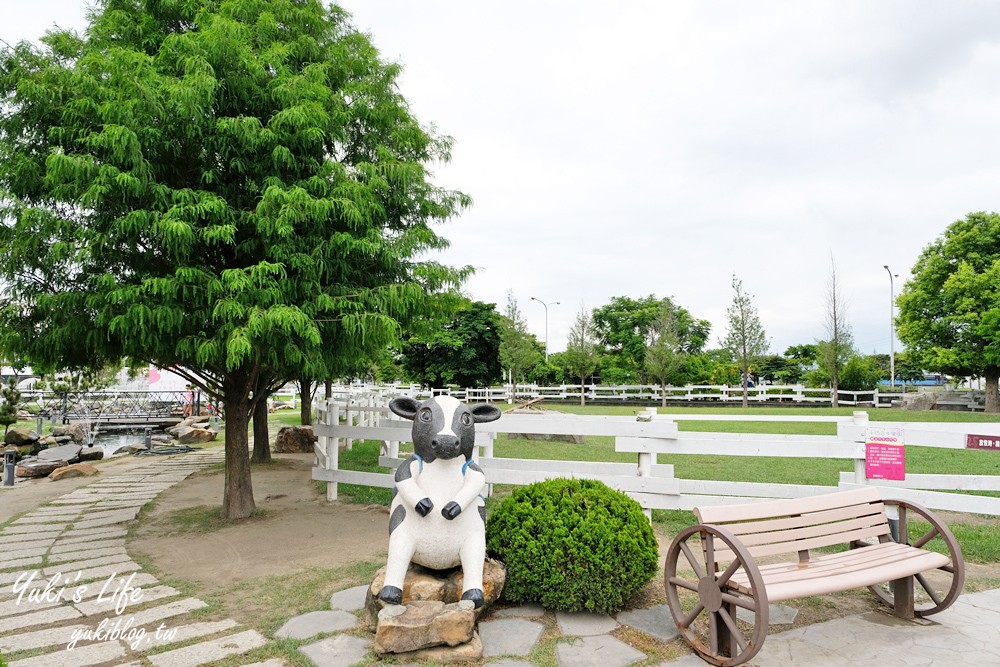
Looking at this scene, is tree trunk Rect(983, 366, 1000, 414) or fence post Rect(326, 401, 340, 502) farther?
tree trunk Rect(983, 366, 1000, 414)

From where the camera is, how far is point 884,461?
5.15 metres

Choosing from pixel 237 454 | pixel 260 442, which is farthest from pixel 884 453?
pixel 260 442

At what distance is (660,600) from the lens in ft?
14.2

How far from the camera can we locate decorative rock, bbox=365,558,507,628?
12.2 ft

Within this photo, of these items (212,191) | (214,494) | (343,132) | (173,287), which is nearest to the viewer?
(173,287)

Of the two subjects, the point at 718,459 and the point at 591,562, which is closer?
the point at 591,562

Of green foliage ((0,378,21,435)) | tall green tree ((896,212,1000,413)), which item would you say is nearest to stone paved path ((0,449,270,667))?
green foliage ((0,378,21,435))

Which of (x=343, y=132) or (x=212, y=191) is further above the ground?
(x=343, y=132)

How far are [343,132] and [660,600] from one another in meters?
5.62

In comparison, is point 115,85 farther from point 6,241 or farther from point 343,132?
point 343,132

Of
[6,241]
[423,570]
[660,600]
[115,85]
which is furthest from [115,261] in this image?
[660,600]

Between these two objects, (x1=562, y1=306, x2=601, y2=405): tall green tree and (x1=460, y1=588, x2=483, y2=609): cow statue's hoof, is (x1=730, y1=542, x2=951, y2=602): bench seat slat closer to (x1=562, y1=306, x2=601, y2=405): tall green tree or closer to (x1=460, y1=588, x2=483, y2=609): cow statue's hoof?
(x1=460, y1=588, x2=483, y2=609): cow statue's hoof

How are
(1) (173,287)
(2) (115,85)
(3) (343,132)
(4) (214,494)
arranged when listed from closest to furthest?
(1) (173,287)
(2) (115,85)
(3) (343,132)
(4) (214,494)

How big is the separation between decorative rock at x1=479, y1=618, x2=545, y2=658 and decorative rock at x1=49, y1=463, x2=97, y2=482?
10287mm
